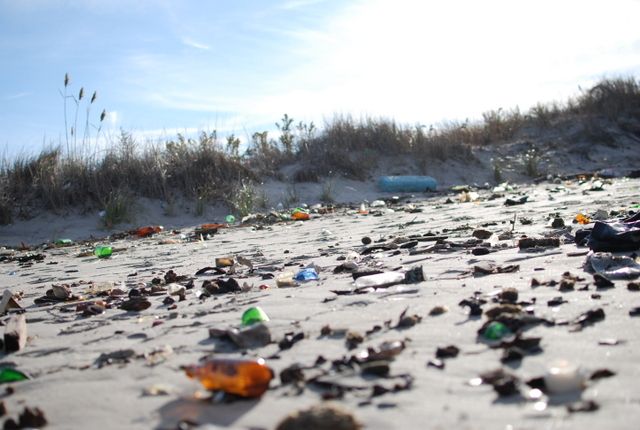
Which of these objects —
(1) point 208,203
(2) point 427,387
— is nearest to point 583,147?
(1) point 208,203

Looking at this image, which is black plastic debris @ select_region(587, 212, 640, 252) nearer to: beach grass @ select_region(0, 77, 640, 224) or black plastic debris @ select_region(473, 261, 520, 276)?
black plastic debris @ select_region(473, 261, 520, 276)

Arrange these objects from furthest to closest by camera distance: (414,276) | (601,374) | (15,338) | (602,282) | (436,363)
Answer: (414,276) < (602,282) < (15,338) < (436,363) < (601,374)

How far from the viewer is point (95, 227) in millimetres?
9617

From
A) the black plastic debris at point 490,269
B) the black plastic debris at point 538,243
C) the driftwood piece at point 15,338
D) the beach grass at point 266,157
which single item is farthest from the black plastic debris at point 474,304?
the beach grass at point 266,157

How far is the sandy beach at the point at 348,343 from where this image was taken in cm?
150

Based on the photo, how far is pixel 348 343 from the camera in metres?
2.03

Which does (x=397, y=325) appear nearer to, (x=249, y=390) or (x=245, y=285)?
(x=249, y=390)

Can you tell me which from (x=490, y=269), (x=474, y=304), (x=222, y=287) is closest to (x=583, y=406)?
(x=474, y=304)

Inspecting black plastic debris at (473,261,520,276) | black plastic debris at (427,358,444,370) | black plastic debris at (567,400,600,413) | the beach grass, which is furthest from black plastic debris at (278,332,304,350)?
the beach grass

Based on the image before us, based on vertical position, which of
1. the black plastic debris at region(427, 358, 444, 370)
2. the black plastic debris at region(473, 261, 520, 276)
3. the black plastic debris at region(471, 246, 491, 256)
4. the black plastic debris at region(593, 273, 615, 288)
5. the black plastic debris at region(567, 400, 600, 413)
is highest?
the black plastic debris at region(471, 246, 491, 256)

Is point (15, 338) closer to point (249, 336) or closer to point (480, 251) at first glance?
point (249, 336)

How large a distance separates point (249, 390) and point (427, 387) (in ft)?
1.52

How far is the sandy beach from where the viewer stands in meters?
1.50

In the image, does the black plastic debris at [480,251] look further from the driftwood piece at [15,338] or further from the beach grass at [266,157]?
the beach grass at [266,157]
